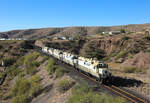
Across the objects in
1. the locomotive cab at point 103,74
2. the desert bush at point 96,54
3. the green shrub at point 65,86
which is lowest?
the desert bush at point 96,54

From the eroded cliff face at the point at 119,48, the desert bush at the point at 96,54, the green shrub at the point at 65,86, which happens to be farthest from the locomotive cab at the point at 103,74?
the desert bush at the point at 96,54

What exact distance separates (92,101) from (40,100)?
408 inches

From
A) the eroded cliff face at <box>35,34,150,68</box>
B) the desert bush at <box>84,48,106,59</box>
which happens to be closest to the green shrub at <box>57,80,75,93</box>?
the eroded cliff face at <box>35,34,150,68</box>

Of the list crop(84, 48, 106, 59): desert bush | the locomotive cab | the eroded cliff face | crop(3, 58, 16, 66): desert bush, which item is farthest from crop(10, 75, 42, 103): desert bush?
crop(3, 58, 16, 66): desert bush

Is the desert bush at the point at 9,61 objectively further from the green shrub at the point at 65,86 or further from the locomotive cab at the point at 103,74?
the locomotive cab at the point at 103,74

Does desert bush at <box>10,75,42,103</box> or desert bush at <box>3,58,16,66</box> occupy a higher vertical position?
desert bush at <box>10,75,42,103</box>

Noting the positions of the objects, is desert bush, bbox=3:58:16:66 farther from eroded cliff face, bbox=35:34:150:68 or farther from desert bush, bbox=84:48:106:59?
desert bush, bbox=84:48:106:59

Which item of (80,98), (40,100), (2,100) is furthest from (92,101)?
(2,100)

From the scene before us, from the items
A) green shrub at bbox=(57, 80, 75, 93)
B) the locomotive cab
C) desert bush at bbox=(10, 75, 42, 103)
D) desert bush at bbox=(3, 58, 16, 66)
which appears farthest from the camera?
desert bush at bbox=(3, 58, 16, 66)

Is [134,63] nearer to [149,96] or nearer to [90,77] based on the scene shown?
[90,77]

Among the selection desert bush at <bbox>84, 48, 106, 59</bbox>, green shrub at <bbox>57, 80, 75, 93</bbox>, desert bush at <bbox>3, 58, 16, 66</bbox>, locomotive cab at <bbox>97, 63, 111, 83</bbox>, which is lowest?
desert bush at <bbox>3, 58, 16, 66</bbox>

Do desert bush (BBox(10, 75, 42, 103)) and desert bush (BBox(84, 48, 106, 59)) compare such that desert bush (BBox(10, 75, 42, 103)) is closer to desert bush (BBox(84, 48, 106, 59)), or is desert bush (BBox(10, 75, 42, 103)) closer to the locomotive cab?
the locomotive cab

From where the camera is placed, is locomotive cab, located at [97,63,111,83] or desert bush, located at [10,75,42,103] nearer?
locomotive cab, located at [97,63,111,83]

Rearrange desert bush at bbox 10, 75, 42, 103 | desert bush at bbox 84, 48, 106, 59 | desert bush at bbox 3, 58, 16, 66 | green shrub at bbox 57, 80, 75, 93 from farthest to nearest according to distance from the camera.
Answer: desert bush at bbox 3, 58, 16, 66, desert bush at bbox 84, 48, 106, 59, desert bush at bbox 10, 75, 42, 103, green shrub at bbox 57, 80, 75, 93
